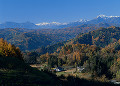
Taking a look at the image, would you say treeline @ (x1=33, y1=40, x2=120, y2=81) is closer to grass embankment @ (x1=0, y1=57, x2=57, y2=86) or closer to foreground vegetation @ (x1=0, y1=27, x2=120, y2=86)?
foreground vegetation @ (x1=0, y1=27, x2=120, y2=86)

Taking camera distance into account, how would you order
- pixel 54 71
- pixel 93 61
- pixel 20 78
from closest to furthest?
pixel 20 78
pixel 54 71
pixel 93 61

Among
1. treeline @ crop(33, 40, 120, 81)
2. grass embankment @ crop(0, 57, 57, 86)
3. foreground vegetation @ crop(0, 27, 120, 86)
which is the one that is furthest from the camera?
treeline @ crop(33, 40, 120, 81)

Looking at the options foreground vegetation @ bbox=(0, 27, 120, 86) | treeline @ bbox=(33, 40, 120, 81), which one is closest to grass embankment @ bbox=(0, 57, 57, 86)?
foreground vegetation @ bbox=(0, 27, 120, 86)

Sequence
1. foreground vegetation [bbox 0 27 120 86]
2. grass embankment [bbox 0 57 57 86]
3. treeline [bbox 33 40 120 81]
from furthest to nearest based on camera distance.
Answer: treeline [bbox 33 40 120 81] < foreground vegetation [bbox 0 27 120 86] < grass embankment [bbox 0 57 57 86]

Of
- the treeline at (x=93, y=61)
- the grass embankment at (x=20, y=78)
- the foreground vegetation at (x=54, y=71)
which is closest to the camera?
the grass embankment at (x=20, y=78)

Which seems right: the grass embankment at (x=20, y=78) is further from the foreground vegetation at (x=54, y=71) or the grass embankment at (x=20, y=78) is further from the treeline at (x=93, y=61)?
the treeline at (x=93, y=61)

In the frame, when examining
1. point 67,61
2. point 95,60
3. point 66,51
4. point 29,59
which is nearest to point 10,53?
point 95,60

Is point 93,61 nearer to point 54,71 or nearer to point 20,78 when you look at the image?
point 54,71

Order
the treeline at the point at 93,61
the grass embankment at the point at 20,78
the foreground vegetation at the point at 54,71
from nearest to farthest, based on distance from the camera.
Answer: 1. the grass embankment at the point at 20,78
2. the foreground vegetation at the point at 54,71
3. the treeline at the point at 93,61

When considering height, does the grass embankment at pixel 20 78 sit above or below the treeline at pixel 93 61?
above

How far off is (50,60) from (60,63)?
34.1 ft

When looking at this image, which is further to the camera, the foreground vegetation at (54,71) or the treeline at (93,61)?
the treeline at (93,61)

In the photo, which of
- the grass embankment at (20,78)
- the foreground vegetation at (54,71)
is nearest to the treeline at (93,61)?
the foreground vegetation at (54,71)

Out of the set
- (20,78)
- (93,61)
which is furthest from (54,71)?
(20,78)
